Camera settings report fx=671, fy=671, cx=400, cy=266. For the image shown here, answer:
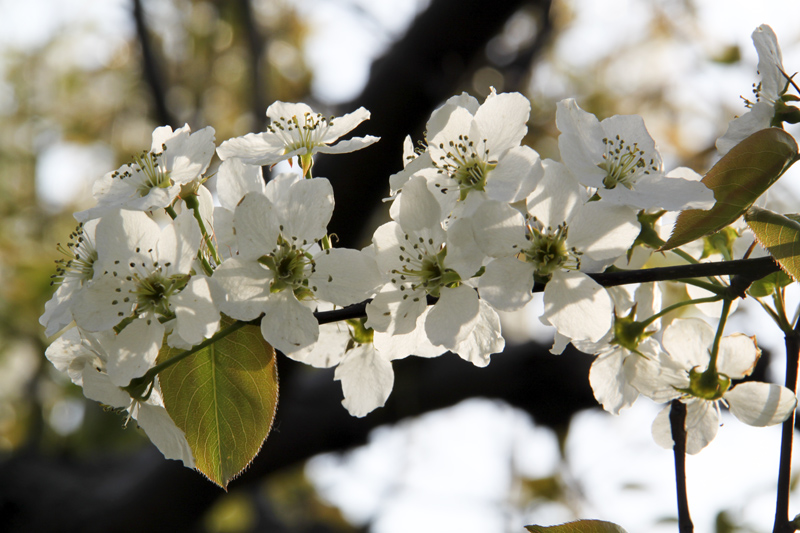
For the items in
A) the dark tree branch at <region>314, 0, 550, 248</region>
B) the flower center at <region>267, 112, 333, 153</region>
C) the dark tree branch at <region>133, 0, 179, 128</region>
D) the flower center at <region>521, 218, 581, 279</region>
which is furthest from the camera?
the dark tree branch at <region>133, 0, 179, 128</region>

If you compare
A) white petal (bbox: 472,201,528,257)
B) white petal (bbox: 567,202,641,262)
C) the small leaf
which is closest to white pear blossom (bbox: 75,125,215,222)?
white petal (bbox: 472,201,528,257)

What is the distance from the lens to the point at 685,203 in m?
0.70

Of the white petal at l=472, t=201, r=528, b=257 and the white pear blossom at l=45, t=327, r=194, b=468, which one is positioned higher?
the white petal at l=472, t=201, r=528, b=257

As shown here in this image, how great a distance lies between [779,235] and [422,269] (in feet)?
1.23

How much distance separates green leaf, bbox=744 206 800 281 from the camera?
0.67 m

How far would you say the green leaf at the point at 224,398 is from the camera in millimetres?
805

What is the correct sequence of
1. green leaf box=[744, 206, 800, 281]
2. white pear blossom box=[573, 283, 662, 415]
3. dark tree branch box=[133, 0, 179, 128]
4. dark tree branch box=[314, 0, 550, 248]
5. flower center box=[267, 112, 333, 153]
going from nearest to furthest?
green leaf box=[744, 206, 800, 281]
white pear blossom box=[573, 283, 662, 415]
flower center box=[267, 112, 333, 153]
dark tree branch box=[314, 0, 550, 248]
dark tree branch box=[133, 0, 179, 128]

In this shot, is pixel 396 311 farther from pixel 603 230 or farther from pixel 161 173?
pixel 161 173

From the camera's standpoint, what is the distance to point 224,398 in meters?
0.82

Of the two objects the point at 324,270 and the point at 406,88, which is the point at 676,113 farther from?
the point at 324,270

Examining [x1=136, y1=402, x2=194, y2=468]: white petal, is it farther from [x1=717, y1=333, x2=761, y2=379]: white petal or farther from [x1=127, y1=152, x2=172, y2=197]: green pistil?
[x1=717, y1=333, x2=761, y2=379]: white petal

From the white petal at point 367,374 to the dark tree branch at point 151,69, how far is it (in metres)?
2.57

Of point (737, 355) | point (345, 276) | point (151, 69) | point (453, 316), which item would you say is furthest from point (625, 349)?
point (151, 69)

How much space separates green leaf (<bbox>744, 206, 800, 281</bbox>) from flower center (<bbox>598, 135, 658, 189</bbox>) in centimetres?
14
